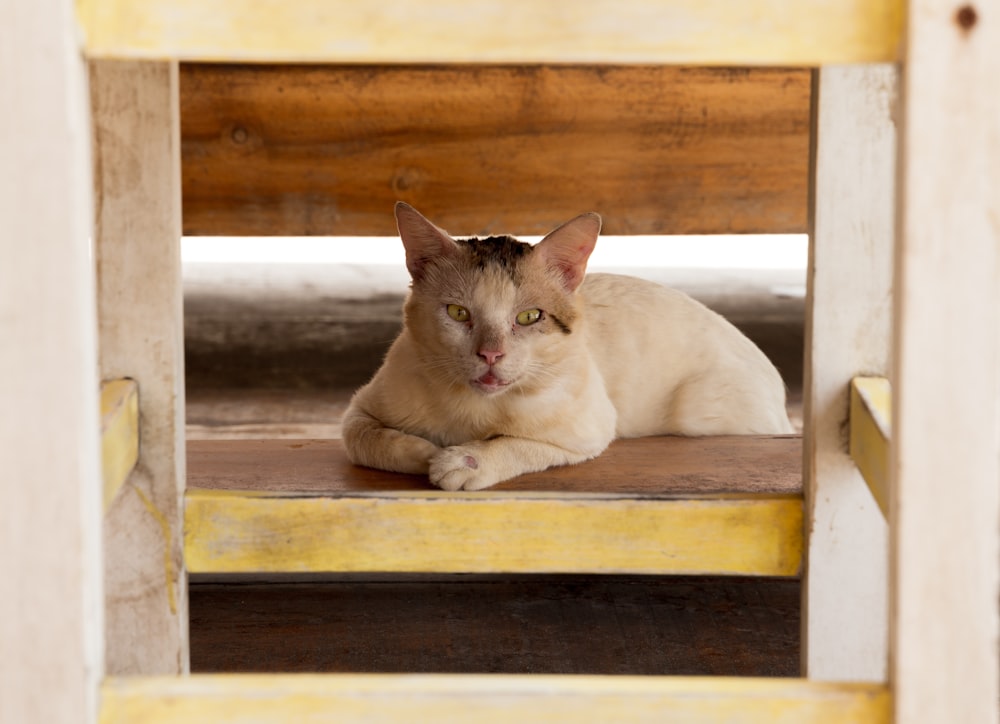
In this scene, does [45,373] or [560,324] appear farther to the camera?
[560,324]

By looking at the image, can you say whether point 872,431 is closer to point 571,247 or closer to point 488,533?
point 488,533

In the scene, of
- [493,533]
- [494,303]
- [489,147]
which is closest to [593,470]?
[494,303]

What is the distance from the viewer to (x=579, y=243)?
193cm

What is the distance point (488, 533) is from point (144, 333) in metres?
0.49

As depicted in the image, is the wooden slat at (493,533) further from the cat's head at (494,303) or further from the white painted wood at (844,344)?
the cat's head at (494,303)

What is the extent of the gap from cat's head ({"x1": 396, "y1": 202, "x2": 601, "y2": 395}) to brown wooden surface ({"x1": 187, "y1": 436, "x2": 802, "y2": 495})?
18 centimetres

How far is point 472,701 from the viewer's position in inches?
36.2

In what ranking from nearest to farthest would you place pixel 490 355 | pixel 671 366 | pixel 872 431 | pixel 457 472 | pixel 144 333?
pixel 872 431 → pixel 144 333 → pixel 457 472 → pixel 490 355 → pixel 671 366

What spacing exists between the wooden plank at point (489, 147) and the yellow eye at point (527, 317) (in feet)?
4.29

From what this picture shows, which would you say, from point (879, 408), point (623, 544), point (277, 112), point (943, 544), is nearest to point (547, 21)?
point (943, 544)

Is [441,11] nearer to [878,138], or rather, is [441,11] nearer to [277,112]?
[878,138]

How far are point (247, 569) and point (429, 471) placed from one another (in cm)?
37

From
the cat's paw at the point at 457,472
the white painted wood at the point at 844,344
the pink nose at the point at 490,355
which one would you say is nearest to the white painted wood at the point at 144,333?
the cat's paw at the point at 457,472

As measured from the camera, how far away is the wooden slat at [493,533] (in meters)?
1.47
